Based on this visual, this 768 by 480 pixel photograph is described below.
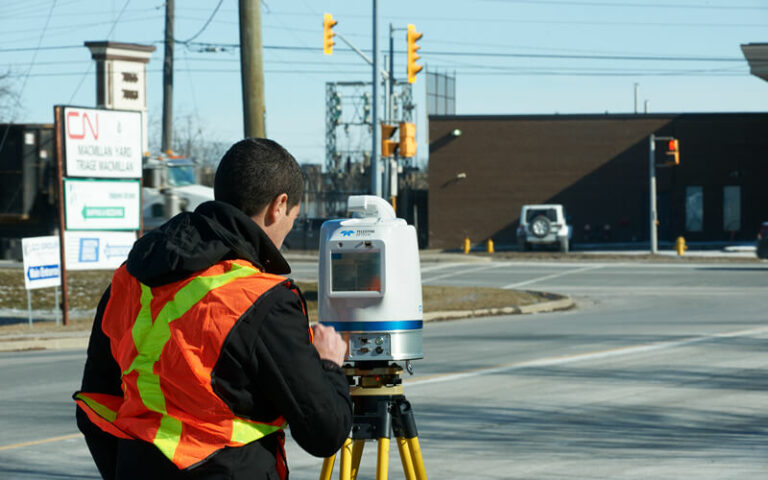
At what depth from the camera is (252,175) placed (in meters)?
2.73

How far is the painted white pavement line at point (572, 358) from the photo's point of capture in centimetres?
1102

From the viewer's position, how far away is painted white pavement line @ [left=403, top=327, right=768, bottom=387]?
11.0 metres

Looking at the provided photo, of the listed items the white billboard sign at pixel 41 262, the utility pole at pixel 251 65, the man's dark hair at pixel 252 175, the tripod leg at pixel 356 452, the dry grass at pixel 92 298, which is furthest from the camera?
the dry grass at pixel 92 298

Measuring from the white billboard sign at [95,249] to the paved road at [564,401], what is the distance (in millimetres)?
3885

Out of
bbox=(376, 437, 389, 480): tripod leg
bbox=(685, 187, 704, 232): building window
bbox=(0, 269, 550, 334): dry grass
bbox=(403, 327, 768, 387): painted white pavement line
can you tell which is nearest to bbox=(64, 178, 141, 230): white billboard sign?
bbox=(0, 269, 550, 334): dry grass

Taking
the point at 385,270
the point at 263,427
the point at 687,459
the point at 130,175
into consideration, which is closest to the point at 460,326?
the point at 130,175

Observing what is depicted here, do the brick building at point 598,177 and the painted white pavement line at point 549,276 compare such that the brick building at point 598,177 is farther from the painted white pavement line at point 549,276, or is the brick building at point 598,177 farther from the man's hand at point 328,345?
the man's hand at point 328,345

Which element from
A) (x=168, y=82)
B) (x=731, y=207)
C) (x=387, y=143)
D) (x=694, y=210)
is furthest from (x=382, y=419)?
(x=731, y=207)

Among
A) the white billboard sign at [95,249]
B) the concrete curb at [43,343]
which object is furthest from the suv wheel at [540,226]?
the concrete curb at [43,343]

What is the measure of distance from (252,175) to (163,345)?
0.50 meters

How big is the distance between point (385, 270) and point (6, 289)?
20.8 m

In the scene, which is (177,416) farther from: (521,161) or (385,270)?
(521,161)

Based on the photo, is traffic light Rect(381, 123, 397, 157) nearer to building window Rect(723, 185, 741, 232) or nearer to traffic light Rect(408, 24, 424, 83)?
traffic light Rect(408, 24, 424, 83)

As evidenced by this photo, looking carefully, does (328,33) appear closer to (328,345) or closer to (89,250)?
(89,250)
